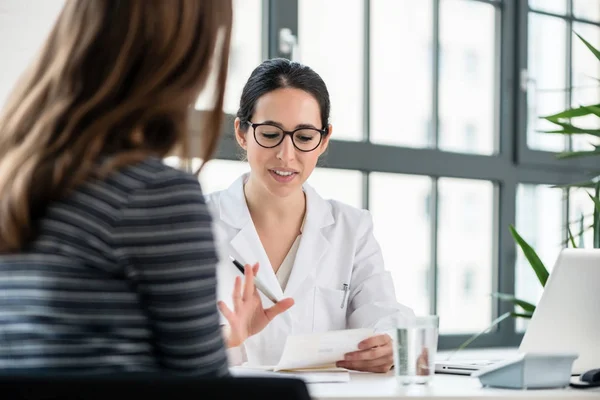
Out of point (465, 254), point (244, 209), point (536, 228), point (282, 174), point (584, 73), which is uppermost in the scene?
point (584, 73)

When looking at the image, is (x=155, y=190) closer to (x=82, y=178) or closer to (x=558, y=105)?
(x=82, y=178)

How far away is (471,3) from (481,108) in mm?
474

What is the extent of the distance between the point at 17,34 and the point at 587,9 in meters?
2.81

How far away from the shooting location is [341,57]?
→ 362cm

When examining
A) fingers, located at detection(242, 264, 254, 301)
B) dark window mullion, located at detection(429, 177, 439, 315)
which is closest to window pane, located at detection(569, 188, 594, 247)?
dark window mullion, located at detection(429, 177, 439, 315)

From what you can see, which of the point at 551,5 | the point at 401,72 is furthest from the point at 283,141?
the point at 551,5

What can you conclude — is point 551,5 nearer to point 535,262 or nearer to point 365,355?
point 535,262

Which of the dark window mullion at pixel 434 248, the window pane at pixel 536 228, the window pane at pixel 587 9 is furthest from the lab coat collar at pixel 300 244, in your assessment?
the window pane at pixel 587 9

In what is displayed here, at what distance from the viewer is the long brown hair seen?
40.8 inches

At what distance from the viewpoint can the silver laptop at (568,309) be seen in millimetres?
1850

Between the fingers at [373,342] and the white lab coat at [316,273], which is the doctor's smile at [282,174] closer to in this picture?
the white lab coat at [316,273]

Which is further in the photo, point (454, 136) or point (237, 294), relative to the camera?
point (454, 136)

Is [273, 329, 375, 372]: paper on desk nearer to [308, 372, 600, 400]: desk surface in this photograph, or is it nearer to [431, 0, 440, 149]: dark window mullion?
[308, 372, 600, 400]: desk surface

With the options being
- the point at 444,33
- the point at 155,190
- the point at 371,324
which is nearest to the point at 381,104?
the point at 444,33
